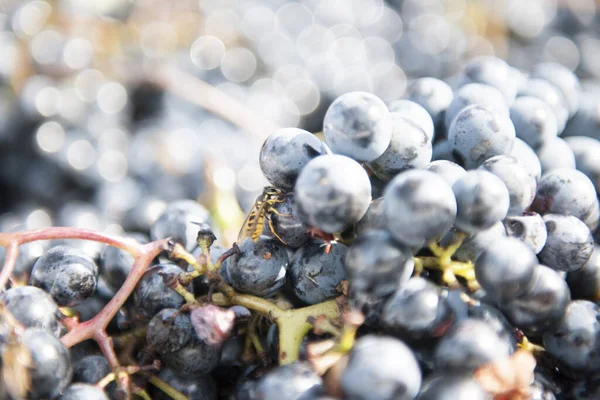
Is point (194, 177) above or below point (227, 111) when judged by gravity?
below

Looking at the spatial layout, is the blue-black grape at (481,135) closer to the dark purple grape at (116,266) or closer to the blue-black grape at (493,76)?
the blue-black grape at (493,76)

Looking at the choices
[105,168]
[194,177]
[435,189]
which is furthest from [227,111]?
[435,189]

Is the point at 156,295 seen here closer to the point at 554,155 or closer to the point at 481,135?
the point at 481,135

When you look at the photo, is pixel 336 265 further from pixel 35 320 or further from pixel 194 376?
pixel 35 320

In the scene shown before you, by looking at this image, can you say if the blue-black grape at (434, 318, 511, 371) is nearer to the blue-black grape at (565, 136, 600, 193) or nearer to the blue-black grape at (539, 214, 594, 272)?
the blue-black grape at (539, 214, 594, 272)

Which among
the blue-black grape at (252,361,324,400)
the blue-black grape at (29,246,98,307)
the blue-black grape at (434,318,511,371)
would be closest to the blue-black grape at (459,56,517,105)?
the blue-black grape at (434,318,511,371)

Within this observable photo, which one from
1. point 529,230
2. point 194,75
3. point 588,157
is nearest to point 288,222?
point 529,230

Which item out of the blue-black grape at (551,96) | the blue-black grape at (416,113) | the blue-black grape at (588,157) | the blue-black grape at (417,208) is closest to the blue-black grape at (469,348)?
the blue-black grape at (417,208)

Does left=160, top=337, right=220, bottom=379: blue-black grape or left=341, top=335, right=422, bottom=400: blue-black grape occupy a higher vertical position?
left=341, top=335, right=422, bottom=400: blue-black grape
